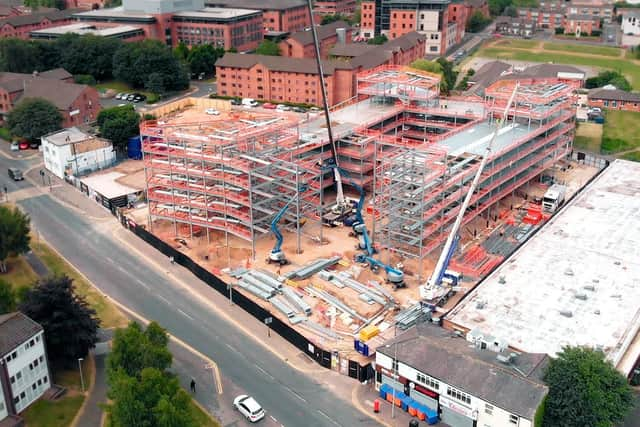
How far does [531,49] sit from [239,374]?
427 ft

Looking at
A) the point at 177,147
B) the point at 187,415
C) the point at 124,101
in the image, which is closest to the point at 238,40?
the point at 124,101

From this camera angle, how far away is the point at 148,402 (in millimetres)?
32938

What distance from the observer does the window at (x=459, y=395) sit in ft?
115

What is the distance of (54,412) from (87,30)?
105 metres

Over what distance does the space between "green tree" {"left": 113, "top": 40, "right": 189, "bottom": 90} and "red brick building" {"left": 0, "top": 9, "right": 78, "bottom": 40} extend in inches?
1342

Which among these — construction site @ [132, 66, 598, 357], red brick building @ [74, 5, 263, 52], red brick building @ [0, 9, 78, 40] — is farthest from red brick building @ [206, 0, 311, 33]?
construction site @ [132, 66, 598, 357]

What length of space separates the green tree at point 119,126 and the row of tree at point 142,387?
1846 inches

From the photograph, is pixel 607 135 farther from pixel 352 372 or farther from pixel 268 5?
pixel 268 5

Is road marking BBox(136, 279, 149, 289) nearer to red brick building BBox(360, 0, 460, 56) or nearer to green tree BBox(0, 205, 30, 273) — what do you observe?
green tree BBox(0, 205, 30, 273)

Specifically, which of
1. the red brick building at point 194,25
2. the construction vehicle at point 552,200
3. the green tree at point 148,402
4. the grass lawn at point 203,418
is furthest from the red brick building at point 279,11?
the green tree at point 148,402

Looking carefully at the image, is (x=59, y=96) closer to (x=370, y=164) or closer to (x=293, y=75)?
(x=293, y=75)

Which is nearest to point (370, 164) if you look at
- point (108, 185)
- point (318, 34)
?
point (108, 185)

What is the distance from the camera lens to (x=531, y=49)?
5891 inches

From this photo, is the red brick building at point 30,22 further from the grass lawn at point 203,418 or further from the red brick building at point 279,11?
the grass lawn at point 203,418
